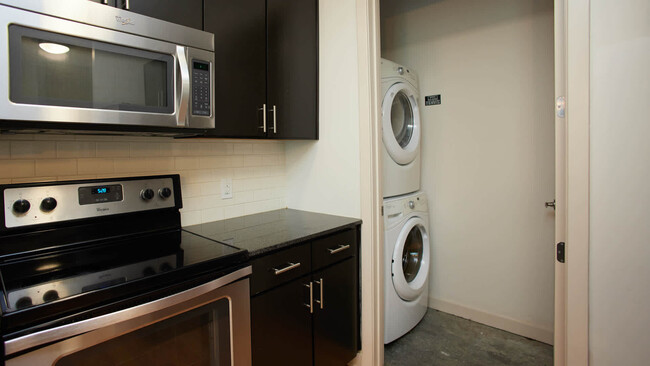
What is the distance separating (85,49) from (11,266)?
29.8 inches

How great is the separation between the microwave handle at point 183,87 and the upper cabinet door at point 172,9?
7.1 inches

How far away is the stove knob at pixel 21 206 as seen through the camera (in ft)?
3.84

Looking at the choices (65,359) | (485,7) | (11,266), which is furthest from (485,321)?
(11,266)

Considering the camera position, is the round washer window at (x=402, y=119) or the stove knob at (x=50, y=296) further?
the round washer window at (x=402, y=119)

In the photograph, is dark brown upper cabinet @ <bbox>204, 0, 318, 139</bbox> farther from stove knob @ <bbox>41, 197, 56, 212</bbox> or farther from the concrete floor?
the concrete floor

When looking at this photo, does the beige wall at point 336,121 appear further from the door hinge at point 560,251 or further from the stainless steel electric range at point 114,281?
the door hinge at point 560,251

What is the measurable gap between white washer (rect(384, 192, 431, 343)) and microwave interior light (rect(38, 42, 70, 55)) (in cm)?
169

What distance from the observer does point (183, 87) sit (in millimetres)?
1229

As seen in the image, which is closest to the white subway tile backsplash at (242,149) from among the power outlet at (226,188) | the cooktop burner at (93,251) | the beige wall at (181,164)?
the beige wall at (181,164)

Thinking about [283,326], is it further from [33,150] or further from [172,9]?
[172,9]

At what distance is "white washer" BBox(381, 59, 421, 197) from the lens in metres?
2.16

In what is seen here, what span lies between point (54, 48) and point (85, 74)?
3.9 inches

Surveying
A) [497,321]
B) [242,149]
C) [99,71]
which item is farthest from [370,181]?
[497,321]

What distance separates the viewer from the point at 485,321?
8.21ft
